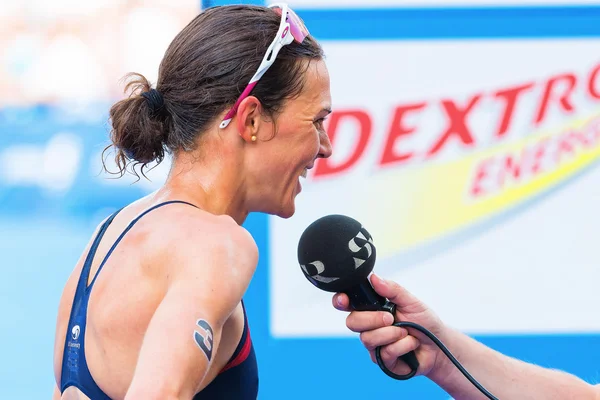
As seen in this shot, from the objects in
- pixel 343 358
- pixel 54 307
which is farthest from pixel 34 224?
pixel 343 358

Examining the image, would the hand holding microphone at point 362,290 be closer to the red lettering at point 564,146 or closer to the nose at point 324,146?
the nose at point 324,146

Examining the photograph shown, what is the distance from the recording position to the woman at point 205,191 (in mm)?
1133

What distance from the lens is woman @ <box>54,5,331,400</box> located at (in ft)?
3.72

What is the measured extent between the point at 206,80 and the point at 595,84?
1.08m

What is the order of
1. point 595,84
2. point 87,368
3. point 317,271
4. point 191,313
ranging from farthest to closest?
point 595,84, point 317,271, point 87,368, point 191,313

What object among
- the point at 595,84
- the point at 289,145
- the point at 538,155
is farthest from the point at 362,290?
the point at 595,84

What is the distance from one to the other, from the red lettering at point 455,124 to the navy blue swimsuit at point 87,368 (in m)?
0.86

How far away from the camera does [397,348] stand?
1398 mm

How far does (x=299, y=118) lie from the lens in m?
1.43

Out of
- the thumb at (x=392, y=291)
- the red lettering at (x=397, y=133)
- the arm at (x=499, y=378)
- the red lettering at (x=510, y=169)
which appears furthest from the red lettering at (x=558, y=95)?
the thumb at (x=392, y=291)

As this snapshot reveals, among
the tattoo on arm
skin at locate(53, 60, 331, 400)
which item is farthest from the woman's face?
the tattoo on arm

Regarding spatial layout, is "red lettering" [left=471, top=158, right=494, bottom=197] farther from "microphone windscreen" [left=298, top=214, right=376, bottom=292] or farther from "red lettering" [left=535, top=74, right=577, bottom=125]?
"microphone windscreen" [left=298, top=214, right=376, bottom=292]

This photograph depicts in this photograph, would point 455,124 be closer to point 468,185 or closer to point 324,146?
point 468,185

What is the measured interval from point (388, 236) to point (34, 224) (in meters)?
1.92
